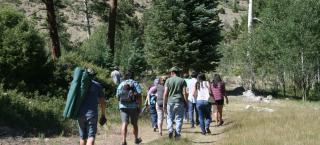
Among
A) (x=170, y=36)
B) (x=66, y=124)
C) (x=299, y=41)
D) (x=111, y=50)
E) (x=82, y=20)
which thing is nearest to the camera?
(x=66, y=124)

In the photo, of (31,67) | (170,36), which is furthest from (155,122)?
(170,36)

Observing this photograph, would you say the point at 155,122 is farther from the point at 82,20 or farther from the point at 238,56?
the point at 82,20

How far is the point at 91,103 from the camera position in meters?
10.2

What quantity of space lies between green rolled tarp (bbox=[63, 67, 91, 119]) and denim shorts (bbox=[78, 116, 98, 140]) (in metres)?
0.19

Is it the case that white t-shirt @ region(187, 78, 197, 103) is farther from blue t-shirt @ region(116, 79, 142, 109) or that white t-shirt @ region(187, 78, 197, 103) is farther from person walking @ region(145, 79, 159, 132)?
blue t-shirt @ region(116, 79, 142, 109)

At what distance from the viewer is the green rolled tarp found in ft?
32.8

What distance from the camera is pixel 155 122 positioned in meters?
17.2

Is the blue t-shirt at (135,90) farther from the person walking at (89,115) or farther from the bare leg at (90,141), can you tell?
the bare leg at (90,141)

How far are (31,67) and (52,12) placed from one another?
14.5ft

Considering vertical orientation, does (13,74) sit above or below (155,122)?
above

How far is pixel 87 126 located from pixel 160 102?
5.95m

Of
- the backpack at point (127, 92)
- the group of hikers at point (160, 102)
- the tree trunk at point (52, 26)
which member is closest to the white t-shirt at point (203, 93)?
the group of hikers at point (160, 102)

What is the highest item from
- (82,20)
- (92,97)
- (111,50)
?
(82,20)

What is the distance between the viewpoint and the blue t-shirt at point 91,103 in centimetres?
1014
